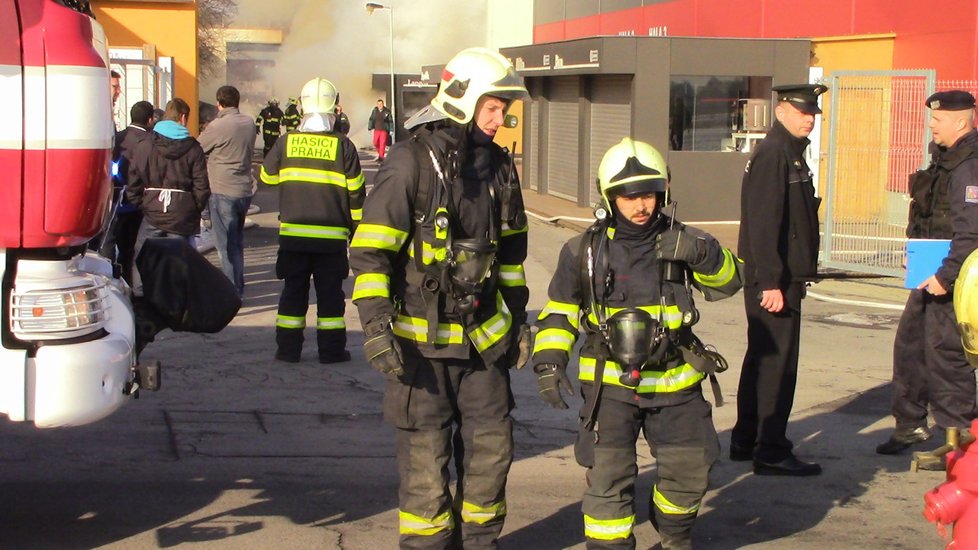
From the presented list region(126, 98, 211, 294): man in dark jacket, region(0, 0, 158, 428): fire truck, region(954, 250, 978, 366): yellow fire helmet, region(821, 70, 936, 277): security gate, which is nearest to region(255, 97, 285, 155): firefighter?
region(821, 70, 936, 277): security gate

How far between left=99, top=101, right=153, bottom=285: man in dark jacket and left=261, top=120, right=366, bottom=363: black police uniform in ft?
4.70

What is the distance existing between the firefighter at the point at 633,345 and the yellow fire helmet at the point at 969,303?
134 centimetres

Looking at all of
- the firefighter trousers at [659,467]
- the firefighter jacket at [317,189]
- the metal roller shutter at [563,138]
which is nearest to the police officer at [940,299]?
the firefighter trousers at [659,467]

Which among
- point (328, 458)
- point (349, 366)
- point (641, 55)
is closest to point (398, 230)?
point (328, 458)

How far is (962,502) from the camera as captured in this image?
325cm

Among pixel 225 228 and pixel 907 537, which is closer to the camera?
pixel 907 537

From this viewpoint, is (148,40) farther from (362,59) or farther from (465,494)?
(362,59)

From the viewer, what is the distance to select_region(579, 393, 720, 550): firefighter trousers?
451 centimetres

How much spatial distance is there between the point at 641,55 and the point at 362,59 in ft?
135

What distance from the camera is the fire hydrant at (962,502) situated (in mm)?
3234

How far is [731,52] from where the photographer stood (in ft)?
59.5

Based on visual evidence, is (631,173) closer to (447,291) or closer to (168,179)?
(447,291)

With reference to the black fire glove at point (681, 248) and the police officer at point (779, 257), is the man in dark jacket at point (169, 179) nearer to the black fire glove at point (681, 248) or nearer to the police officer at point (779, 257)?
the police officer at point (779, 257)

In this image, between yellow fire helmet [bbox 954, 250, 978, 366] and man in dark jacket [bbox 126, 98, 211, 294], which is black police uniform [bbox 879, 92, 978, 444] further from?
man in dark jacket [bbox 126, 98, 211, 294]
